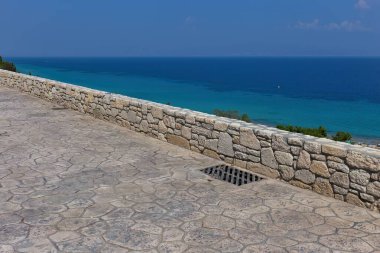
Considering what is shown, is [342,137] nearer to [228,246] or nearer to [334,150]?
[334,150]

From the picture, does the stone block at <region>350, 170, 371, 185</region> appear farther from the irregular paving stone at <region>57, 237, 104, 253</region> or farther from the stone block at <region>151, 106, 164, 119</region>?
the stone block at <region>151, 106, 164, 119</region>

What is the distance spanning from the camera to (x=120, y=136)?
8734 mm

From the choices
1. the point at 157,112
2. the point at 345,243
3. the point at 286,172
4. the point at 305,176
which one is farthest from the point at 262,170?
the point at 157,112

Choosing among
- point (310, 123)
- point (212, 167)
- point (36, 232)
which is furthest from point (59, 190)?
point (310, 123)

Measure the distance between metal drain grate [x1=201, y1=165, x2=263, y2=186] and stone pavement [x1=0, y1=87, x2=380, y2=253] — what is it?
21 cm

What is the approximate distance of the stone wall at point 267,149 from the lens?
492 cm

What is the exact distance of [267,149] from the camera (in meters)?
6.10

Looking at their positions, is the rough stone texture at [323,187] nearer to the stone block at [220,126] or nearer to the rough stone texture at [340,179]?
the rough stone texture at [340,179]

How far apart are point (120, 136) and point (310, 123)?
116 feet

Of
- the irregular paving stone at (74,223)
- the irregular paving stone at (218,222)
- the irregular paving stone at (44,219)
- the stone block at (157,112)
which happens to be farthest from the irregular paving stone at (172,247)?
the stone block at (157,112)

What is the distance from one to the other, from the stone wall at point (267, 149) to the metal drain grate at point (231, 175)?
184mm

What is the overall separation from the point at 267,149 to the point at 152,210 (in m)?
2.18

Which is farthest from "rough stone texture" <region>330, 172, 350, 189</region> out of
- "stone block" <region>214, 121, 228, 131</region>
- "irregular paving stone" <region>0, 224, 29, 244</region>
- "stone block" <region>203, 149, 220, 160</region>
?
"irregular paving stone" <region>0, 224, 29, 244</region>

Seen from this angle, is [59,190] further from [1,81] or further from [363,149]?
[1,81]
